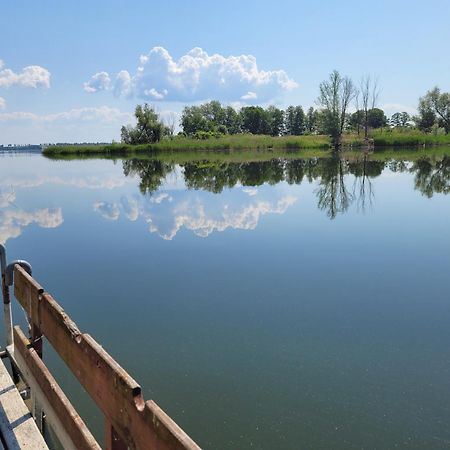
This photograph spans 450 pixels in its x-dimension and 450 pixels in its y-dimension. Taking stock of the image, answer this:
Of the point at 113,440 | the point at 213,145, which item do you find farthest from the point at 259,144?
the point at 113,440

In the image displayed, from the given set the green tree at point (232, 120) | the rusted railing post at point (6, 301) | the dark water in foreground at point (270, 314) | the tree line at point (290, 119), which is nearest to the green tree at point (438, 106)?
the tree line at point (290, 119)

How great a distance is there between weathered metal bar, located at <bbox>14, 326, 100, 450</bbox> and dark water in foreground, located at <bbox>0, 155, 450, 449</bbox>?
2.19 feet

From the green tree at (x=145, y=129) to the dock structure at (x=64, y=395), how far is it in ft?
229

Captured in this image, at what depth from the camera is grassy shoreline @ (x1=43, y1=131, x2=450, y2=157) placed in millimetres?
68688

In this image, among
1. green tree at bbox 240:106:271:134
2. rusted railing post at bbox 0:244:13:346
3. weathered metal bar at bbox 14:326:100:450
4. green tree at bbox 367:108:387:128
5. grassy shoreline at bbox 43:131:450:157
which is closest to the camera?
weathered metal bar at bbox 14:326:100:450

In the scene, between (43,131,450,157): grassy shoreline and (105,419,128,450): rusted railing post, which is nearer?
(105,419,128,450): rusted railing post

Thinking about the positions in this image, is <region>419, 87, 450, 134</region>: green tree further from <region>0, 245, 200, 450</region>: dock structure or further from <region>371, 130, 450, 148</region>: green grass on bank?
<region>0, 245, 200, 450</region>: dock structure

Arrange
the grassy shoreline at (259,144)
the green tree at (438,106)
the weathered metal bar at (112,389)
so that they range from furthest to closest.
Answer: the green tree at (438,106), the grassy shoreline at (259,144), the weathered metal bar at (112,389)

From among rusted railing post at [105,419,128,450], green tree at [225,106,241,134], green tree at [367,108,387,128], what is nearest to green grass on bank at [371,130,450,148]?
green tree at [367,108,387,128]

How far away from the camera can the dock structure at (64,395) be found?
181 cm

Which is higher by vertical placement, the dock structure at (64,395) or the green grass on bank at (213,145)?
the green grass on bank at (213,145)

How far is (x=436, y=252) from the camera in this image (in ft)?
29.4

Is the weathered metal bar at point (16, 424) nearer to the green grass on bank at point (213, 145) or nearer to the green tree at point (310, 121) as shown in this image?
the green grass on bank at point (213, 145)

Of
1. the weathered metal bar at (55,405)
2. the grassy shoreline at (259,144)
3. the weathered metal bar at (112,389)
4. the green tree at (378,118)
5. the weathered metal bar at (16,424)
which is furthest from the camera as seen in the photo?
the green tree at (378,118)
